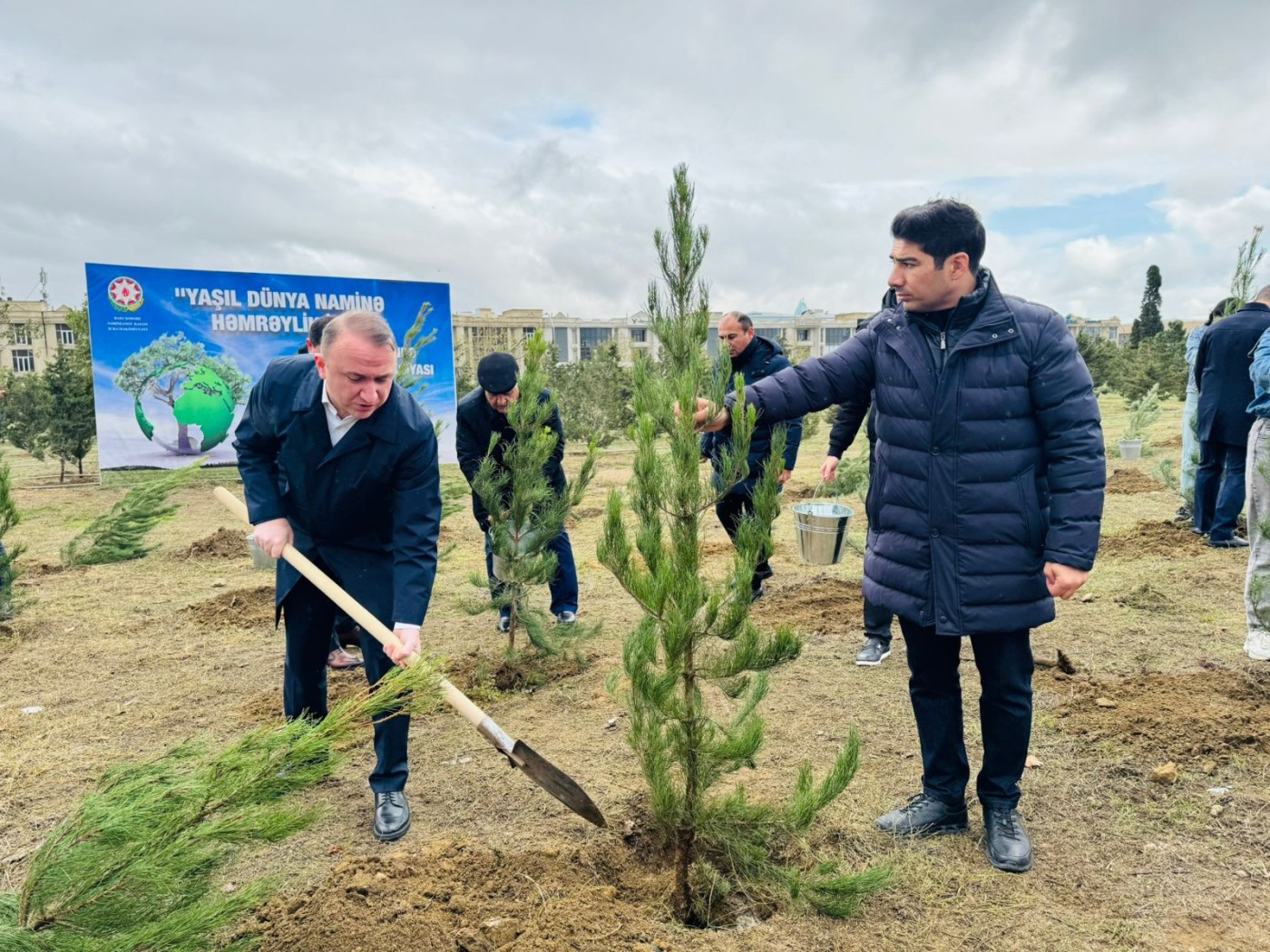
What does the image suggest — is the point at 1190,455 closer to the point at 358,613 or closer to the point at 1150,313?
the point at 358,613

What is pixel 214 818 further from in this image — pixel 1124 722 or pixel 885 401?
pixel 1124 722

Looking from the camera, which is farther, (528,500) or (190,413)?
(190,413)

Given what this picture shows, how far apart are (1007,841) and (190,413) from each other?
455 inches

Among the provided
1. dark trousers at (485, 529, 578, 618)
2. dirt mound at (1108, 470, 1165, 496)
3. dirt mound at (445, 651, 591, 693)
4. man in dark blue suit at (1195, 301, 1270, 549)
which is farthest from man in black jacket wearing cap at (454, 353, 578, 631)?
dirt mound at (1108, 470, 1165, 496)

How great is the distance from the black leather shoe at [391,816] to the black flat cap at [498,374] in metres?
2.25

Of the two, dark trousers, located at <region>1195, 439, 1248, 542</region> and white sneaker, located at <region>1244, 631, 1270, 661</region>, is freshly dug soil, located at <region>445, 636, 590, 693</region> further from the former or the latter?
dark trousers, located at <region>1195, 439, 1248, 542</region>

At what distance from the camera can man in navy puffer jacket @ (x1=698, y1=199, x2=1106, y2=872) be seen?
94.2 inches

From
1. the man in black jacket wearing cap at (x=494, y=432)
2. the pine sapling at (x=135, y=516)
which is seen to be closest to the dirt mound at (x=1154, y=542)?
the man in black jacket wearing cap at (x=494, y=432)

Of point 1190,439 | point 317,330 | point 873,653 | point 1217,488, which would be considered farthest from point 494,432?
point 1190,439

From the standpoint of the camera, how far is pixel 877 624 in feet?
14.7

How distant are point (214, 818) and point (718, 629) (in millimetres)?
1306

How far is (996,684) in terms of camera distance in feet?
8.43

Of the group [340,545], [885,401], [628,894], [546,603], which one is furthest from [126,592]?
[885,401]

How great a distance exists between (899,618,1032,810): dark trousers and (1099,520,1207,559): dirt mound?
14.4ft
